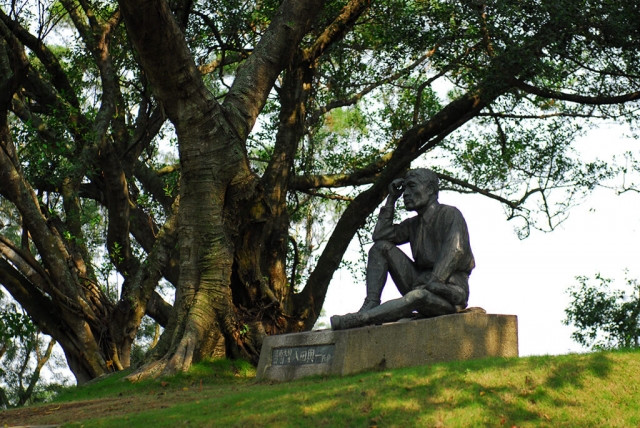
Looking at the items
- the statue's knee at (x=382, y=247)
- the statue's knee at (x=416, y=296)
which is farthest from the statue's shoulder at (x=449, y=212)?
the statue's knee at (x=416, y=296)

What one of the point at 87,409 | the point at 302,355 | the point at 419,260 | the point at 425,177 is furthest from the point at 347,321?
the point at 87,409

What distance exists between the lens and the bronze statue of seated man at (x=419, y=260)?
9289 mm

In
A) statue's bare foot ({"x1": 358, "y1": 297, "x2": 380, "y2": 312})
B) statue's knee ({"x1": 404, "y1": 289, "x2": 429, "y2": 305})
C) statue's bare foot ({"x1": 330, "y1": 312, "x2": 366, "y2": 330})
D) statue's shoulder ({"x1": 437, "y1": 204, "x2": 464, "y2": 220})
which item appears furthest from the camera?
statue's bare foot ({"x1": 358, "y1": 297, "x2": 380, "y2": 312})

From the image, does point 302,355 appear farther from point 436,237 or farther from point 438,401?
point 438,401

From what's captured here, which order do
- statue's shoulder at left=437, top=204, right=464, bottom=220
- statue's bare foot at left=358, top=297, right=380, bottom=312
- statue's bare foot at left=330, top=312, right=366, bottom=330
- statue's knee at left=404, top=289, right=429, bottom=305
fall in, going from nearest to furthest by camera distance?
statue's knee at left=404, top=289, right=429, bottom=305, statue's bare foot at left=330, top=312, right=366, bottom=330, statue's shoulder at left=437, top=204, right=464, bottom=220, statue's bare foot at left=358, top=297, right=380, bottom=312

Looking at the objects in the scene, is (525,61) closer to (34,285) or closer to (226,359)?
(226,359)

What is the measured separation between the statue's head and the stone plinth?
5.41 feet

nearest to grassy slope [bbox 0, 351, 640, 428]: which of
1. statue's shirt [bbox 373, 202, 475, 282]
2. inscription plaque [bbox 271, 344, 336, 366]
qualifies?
inscription plaque [bbox 271, 344, 336, 366]

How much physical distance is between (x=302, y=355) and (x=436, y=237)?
212 cm

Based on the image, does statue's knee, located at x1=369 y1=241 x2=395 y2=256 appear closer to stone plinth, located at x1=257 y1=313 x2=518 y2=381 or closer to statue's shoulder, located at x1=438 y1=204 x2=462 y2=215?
statue's shoulder, located at x1=438 y1=204 x2=462 y2=215

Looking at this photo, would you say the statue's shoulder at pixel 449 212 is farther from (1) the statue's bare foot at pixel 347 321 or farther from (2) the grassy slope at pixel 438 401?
(2) the grassy slope at pixel 438 401

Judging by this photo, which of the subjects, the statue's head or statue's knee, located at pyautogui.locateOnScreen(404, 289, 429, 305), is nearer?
statue's knee, located at pyautogui.locateOnScreen(404, 289, 429, 305)

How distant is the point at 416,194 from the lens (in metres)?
10.1

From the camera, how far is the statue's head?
33.0ft
